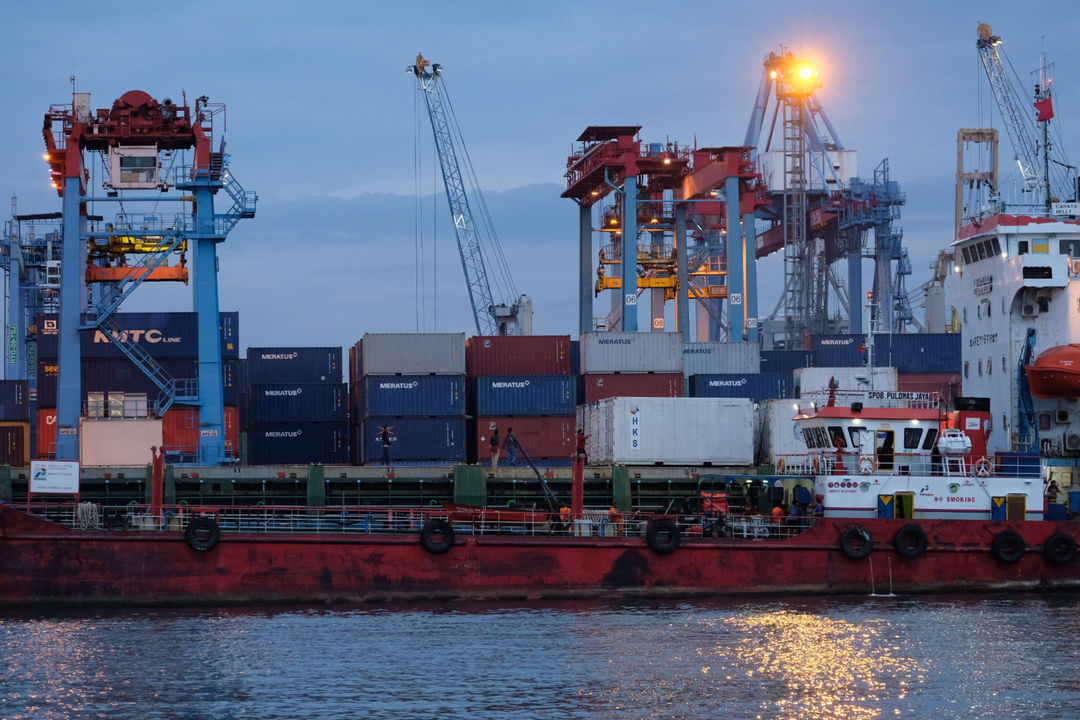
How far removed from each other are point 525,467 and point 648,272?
3373 centimetres

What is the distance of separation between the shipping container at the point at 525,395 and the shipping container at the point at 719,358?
8527 millimetres

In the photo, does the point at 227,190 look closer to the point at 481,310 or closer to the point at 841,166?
the point at 481,310

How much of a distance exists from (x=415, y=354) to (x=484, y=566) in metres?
14.7

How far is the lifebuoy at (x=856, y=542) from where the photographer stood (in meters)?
31.6

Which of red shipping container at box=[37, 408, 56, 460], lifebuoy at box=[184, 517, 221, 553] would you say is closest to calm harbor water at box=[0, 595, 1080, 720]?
lifebuoy at box=[184, 517, 221, 553]

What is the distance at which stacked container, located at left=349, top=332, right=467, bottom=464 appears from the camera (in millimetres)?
43719

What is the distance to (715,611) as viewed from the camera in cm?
2991

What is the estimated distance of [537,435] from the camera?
44.0 meters

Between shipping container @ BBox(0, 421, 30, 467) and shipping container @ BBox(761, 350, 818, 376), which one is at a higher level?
shipping container @ BBox(761, 350, 818, 376)

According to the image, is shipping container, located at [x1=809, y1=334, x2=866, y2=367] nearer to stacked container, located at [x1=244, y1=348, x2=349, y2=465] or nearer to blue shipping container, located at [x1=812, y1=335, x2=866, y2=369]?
blue shipping container, located at [x1=812, y1=335, x2=866, y2=369]

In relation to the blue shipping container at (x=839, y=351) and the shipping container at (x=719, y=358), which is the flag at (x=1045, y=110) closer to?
the shipping container at (x=719, y=358)

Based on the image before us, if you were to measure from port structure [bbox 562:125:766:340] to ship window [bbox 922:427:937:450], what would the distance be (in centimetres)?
2732

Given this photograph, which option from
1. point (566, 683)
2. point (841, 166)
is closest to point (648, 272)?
point (841, 166)

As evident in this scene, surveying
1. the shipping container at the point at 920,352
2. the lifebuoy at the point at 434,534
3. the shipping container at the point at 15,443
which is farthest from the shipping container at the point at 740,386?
the shipping container at the point at 15,443
